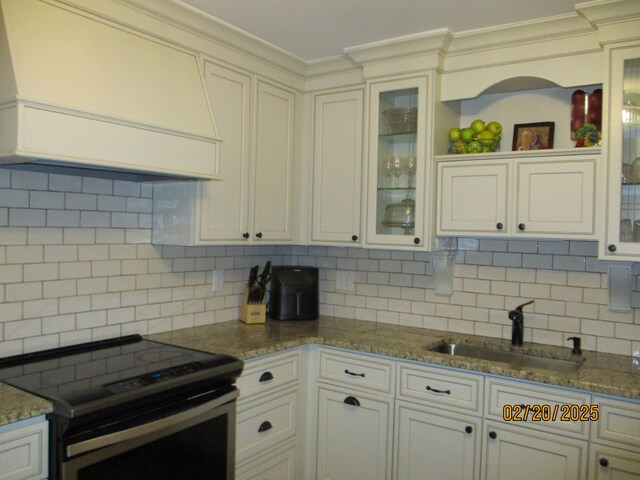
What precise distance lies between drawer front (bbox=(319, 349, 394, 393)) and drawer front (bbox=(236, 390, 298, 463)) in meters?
0.21

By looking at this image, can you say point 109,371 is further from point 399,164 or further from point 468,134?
point 468,134

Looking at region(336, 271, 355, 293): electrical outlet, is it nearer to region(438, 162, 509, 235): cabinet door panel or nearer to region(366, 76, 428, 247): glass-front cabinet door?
region(366, 76, 428, 247): glass-front cabinet door

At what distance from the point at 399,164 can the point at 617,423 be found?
5.11ft

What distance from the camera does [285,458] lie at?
8.73ft

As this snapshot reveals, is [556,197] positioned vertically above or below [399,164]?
below

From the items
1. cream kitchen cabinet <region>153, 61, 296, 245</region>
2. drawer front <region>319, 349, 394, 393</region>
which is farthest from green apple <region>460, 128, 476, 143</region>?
drawer front <region>319, 349, 394, 393</region>

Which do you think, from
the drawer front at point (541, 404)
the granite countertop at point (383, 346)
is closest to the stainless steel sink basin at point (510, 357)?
the granite countertop at point (383, 346)

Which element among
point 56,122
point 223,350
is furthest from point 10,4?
point 223,350

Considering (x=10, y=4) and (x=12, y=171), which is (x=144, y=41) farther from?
(x=12, y=171)

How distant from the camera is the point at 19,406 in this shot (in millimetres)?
1600

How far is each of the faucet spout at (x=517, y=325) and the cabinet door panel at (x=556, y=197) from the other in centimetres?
41

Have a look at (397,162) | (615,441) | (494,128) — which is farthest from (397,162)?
(615,441)

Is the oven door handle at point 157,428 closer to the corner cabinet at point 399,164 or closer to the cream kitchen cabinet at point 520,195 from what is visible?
the corner cabinet at point 399,164

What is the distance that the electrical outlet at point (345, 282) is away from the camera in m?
3.32
